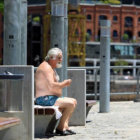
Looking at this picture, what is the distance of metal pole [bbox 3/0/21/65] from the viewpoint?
7832mm

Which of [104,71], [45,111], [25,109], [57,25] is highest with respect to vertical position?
[57,25]

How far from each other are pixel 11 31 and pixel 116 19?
10193 cm

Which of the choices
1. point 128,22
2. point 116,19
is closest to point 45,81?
point 116,19

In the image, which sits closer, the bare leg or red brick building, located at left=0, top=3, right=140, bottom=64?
the bare leg

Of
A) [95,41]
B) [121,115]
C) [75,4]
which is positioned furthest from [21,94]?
[95,41]

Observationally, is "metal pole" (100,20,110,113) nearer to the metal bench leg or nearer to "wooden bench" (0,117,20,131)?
the metal bench leg

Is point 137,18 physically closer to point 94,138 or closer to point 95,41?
point 95,41

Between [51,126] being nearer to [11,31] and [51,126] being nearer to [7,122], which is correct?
[11,31]

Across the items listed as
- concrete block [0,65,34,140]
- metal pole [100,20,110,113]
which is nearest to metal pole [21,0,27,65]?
metal pole [100,20,110,113]

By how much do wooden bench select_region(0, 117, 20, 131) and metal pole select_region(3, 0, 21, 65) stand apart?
1395mm

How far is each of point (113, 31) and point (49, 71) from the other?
328 ft

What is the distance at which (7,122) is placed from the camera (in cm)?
623

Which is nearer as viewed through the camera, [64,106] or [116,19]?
[64,106]

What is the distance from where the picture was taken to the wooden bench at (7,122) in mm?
6047
